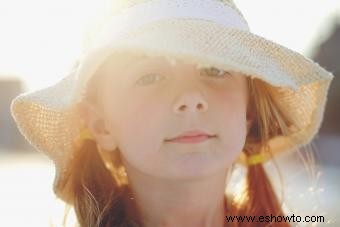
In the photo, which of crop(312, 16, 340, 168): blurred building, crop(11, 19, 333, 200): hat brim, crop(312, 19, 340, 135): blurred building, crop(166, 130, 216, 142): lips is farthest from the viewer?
crop(312, 19, 340, 135): blurred building

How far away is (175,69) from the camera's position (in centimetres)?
155

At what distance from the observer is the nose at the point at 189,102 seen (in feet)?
4.93

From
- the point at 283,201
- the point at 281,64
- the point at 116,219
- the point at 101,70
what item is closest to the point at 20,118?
the point at 101,70

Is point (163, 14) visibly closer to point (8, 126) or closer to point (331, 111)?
point (331, 111)

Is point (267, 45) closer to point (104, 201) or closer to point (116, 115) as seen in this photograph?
point (116, 115)

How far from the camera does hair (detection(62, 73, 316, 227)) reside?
1.74 m

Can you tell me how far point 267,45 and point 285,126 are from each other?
0.38 meters

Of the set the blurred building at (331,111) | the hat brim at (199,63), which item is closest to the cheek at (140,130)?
the hat brim at (199,63)

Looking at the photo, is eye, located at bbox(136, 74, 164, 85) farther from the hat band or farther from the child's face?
the hat band

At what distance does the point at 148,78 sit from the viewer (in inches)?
61.5

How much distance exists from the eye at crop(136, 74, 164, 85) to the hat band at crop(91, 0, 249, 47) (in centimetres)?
13

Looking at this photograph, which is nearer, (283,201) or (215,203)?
(215,203)

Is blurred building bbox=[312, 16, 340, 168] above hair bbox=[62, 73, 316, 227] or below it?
below

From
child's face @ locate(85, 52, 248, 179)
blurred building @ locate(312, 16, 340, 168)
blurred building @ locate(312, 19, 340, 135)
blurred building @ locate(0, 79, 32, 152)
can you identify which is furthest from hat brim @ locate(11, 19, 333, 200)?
blurred building @ locate(0, 79, 32, 152)
